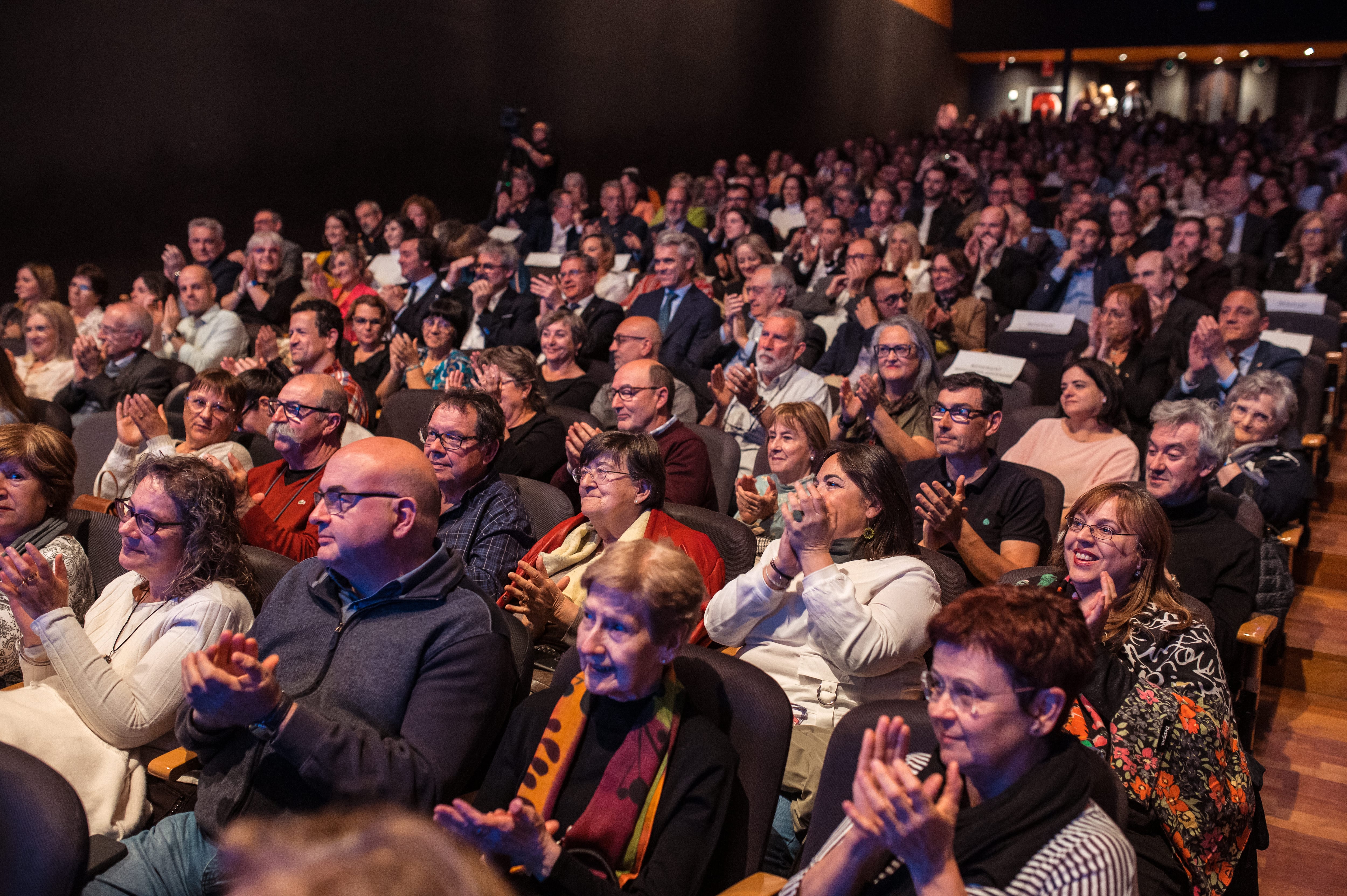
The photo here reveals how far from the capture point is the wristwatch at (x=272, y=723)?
158cm

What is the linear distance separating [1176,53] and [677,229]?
14089 millimetres

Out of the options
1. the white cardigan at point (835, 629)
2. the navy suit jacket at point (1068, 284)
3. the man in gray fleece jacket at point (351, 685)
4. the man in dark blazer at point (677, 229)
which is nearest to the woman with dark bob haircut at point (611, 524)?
the white cardigan at point (835, 629)

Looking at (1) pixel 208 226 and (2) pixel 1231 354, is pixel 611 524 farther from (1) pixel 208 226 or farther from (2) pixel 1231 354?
(1) pixel 208 226

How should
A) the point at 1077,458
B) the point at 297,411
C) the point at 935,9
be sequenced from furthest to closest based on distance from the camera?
the point at 935,9, the point at 1077,458, the point at 297,411

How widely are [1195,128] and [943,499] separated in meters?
12.9

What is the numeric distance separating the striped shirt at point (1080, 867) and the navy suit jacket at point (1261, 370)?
9.47ft

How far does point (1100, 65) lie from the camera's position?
810 inches

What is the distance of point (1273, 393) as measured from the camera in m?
3.32

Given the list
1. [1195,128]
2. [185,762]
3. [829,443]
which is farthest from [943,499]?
[1195,128]

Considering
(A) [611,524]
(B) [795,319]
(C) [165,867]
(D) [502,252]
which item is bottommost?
(C) [165,867]

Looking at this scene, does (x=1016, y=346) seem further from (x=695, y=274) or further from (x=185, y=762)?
(x=185, y=762)

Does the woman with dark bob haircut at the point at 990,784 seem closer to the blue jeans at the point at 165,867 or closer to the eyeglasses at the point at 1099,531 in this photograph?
the eyeglasses at the point at 1099,531

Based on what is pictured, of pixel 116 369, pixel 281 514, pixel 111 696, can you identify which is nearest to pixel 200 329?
pixel 116 369

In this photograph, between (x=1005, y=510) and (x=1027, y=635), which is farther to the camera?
(x=1005, y=510)
